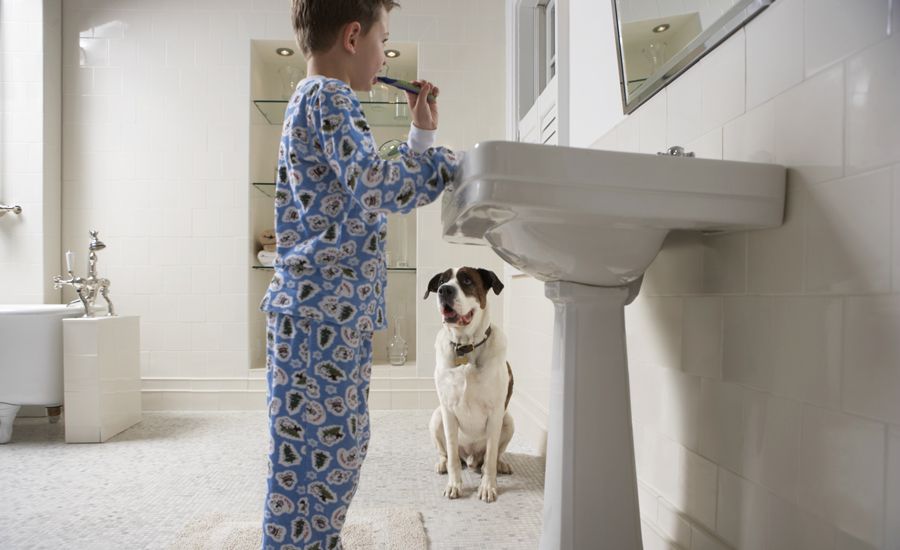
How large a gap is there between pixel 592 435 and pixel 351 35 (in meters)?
0.87

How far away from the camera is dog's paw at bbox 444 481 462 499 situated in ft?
6.27

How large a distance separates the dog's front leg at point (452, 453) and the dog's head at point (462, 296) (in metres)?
0.31

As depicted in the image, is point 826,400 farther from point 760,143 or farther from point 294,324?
point 294,324

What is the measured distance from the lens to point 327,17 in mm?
1121

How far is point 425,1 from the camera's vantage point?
10.8ft

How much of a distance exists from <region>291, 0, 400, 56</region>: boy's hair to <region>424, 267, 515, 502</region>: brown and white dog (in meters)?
1.00

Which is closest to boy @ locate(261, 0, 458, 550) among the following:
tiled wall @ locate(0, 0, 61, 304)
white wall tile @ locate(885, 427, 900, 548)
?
white wall tile @ locate(885, 427, 900, 548)

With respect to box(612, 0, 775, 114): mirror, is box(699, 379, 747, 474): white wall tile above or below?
below

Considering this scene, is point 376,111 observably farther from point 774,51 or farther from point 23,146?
point 774,51

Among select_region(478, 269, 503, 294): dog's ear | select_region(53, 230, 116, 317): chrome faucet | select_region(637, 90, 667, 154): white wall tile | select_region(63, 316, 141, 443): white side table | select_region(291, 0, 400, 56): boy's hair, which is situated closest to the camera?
select_region(291, 0, 400, 56): boy's hair

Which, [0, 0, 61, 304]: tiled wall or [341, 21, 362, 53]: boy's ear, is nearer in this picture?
[341, 21, 362, 53]: boy's ear

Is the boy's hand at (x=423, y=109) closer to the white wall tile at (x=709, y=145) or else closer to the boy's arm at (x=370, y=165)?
the boy's arm at (x=370, y=165)

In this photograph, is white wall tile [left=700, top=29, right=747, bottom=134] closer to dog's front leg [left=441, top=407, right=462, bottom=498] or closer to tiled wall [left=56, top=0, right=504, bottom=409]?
dog's front leg [left=441, top=407, right=462, bottom=498]

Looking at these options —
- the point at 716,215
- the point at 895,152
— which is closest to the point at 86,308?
the point at 716,215
